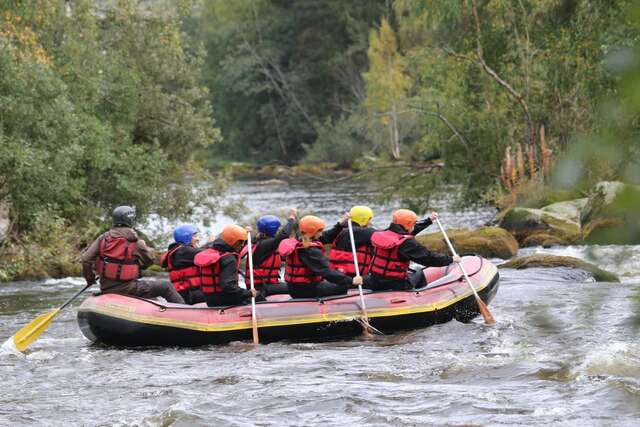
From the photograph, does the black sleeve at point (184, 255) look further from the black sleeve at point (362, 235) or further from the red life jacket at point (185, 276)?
the black sleeve at point (362, 235)

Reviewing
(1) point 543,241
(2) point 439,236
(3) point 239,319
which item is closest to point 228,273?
(3) point 239,319

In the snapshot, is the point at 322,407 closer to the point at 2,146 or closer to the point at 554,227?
the point at 2,146

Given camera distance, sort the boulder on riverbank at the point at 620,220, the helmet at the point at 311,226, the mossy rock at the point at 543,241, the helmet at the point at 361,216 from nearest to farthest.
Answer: the boulder on riverbank at the point at 620,220
the helmet at the point at 311,226
the helmet at the point at 361,216
the mossy rock at the point at 543,241

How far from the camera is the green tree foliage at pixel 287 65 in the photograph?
50.0m

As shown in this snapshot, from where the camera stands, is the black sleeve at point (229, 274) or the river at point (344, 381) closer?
the river at point (344, 381)

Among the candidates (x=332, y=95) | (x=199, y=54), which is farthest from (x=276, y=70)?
(x=199, y=54)

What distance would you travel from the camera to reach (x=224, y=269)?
9711mm

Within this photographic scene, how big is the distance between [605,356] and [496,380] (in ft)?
3.29

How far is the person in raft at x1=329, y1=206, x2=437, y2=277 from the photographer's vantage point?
35.5ft

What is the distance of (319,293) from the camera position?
10359 mm

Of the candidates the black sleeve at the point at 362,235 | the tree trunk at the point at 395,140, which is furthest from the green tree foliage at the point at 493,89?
the tree trunk at the point at 395,140

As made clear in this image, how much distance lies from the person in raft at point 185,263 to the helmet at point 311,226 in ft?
3.74

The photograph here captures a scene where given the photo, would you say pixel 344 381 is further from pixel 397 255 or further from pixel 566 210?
pixel 566 210

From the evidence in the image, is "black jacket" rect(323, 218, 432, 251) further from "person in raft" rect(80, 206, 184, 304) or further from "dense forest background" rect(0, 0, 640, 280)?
"dense forest background" rect(0, 0, 640, 280)
